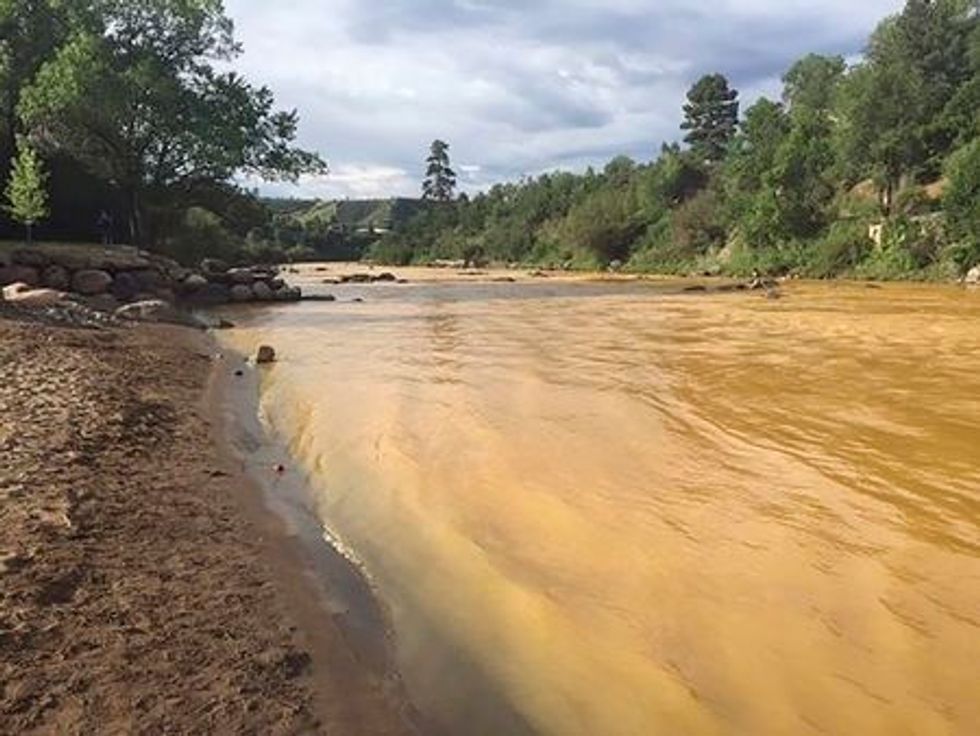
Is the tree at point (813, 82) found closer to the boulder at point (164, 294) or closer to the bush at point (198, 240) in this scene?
the bush at point (198, 240)

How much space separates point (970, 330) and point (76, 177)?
96.7ft

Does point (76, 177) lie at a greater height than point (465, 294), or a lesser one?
greater

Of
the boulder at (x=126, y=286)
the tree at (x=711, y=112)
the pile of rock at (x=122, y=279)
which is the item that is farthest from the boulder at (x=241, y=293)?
the tree at (x=711, y=112)

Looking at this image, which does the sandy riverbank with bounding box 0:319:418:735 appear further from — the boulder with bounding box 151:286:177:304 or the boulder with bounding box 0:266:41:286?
the boulder with bounding box 151:286:177:304

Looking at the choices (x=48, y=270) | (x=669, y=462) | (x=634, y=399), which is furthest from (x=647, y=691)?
(x=48, y=270)

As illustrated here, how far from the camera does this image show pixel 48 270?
2417 cm

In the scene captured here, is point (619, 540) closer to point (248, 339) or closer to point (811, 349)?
point (811, 349)

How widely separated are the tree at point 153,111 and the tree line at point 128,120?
5cm

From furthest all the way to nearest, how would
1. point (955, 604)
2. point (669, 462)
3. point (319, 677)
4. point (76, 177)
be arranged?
point (76, 177)
point (669, 462)
point (955, 604)
point (319, 677)

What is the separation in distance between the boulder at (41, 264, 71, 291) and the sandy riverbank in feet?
57.0

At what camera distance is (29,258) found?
24078mm

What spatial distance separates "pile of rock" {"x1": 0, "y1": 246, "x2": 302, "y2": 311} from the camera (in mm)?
23781

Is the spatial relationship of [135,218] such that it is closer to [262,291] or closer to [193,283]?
[193,283]

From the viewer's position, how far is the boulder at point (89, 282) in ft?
79.3
